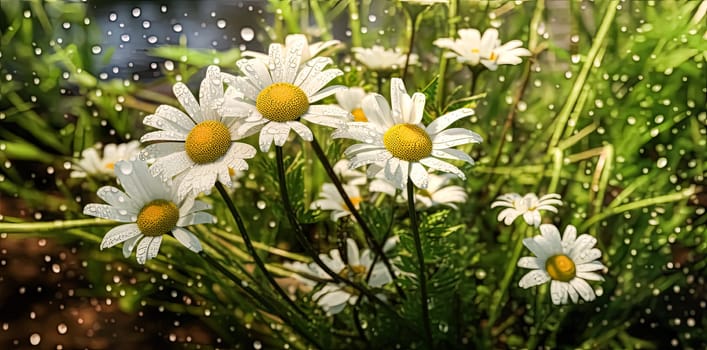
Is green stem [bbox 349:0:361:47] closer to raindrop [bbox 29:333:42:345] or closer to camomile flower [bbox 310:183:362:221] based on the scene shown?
camomile flower [bbox 310:183:362:221]

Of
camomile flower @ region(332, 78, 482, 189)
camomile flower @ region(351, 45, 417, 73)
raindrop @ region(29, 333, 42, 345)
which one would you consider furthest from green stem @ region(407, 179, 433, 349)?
raindrop @ region(29, 333, 42, 345)

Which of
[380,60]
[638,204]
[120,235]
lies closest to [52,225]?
[120,235]

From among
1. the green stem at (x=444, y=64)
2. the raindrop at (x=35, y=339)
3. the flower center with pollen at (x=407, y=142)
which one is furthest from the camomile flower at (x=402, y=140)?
the raindrop at (x=35, y=339)

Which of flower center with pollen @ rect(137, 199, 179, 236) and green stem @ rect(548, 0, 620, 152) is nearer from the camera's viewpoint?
flower center with pollen @ rect(137, 199, 179, 236)

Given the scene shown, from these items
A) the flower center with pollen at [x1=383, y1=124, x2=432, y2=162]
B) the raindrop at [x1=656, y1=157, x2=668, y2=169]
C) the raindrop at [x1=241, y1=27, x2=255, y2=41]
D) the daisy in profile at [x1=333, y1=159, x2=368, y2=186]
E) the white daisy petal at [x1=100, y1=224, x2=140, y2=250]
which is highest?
the raindrop at [x1=241, y1=27, x2=255, y2=41]

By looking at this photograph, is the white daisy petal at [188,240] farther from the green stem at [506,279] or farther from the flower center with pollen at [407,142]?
the green stem at [506,279]

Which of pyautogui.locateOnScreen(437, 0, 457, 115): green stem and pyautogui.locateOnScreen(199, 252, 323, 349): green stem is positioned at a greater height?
pyautogui.locateOnScreen(437, 0, 457, 115): green stem
